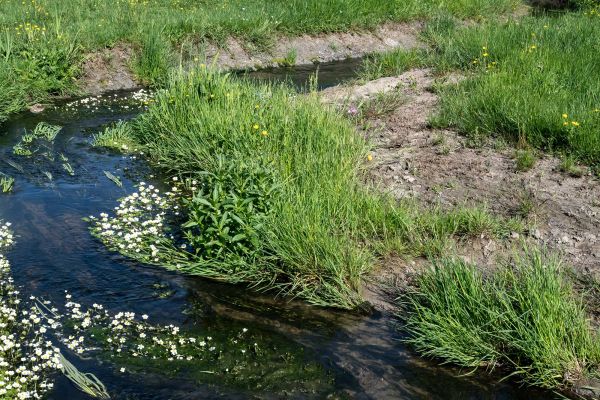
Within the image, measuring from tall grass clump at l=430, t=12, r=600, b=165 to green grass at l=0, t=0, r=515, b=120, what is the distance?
4786mm

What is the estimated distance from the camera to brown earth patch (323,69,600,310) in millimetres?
7949

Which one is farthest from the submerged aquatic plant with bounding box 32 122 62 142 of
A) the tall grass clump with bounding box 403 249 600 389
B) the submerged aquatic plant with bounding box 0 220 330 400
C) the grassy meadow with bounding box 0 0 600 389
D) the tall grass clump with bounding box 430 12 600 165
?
the tall grass clump with bounding box 403 249 600 389

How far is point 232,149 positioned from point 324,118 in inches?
56.2

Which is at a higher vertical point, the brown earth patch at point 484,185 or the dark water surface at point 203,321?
the brown earth patch at point 484,185

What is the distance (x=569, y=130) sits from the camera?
31.7 feet

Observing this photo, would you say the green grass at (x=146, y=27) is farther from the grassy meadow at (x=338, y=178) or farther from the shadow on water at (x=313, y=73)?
the shadow on water at (x=313, y=73)

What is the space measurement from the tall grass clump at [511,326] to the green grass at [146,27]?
8.00 meters

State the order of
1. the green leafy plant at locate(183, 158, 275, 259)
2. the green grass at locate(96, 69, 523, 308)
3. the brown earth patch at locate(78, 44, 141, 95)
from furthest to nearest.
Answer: the brown earth patch at locate(78, 44, 141, 95) → the green leafy plant at locate(183, 158, 275, 259) → the green grass at locate(96, 69, 523, 308)

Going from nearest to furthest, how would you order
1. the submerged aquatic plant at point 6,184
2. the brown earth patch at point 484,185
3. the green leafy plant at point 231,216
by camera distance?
1. the green leafy plant at point 231,216
2. the brown earth patch at point 484,185
3. the submerged aquatic plant at point 6,184

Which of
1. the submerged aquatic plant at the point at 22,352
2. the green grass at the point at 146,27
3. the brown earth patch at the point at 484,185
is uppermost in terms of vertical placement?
the green grass at the point at 146,27

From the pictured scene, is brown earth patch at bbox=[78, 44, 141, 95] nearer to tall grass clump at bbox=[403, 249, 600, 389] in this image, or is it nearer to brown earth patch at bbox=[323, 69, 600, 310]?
brown earth patch at bbox=[323, 69, 600, 310]

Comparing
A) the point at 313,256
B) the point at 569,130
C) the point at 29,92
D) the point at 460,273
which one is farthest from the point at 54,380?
the point at 29,92

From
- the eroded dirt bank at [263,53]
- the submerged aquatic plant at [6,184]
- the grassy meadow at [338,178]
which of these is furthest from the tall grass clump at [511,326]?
the eroded dirt bank at [263,53]

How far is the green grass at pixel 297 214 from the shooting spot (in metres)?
7.48
